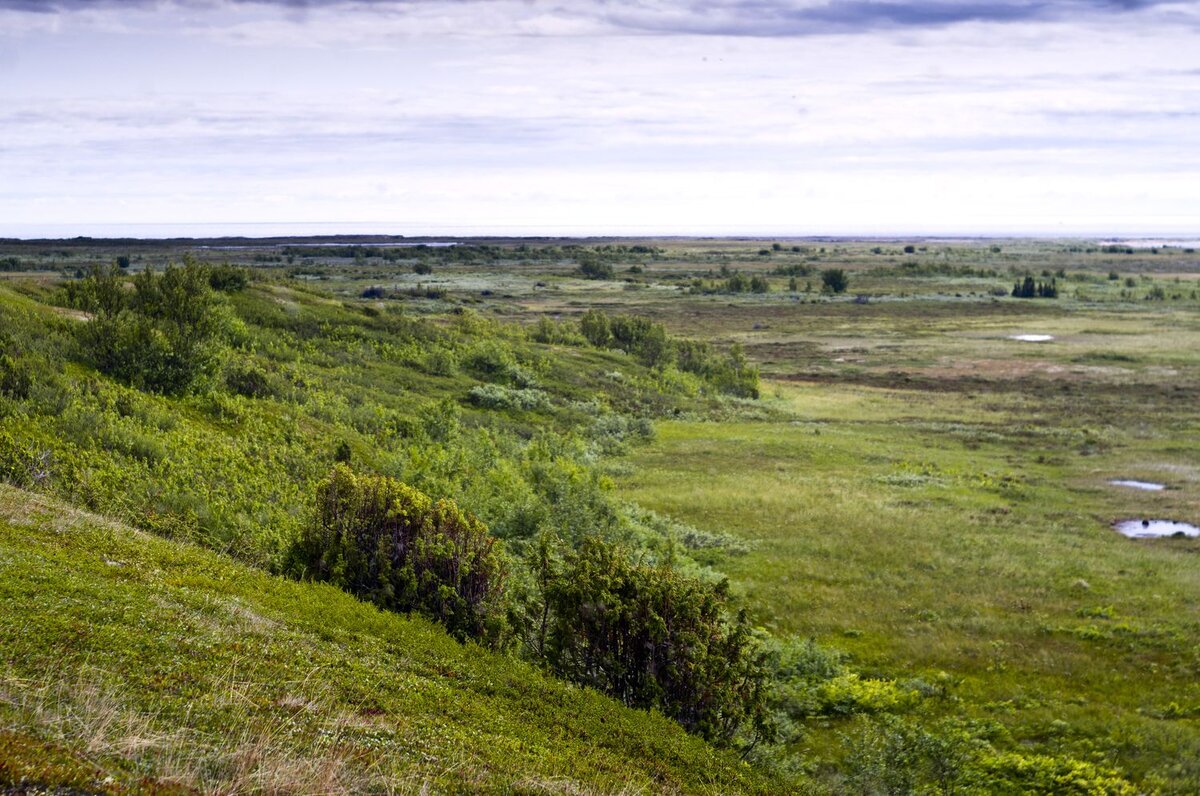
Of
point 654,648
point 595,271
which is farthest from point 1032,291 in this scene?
point 654,648

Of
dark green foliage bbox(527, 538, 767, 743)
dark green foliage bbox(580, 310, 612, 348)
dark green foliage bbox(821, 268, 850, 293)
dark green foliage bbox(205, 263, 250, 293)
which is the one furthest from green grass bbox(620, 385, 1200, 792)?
dark green foliage bbox(821, 268, 850, 293)

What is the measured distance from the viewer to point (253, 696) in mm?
8484

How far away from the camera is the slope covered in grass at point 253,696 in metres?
6.82

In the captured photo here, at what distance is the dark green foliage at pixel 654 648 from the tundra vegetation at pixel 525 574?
5 cm

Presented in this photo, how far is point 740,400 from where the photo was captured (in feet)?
178

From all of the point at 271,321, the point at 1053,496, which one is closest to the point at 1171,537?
the point at 1053,496

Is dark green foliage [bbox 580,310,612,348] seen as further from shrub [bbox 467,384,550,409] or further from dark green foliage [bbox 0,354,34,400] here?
dark green foliage [bbox 0,354,34,400]

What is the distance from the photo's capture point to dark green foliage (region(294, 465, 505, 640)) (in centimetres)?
1355

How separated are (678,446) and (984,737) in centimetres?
A: 2604

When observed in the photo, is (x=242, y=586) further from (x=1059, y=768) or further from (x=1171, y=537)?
(x=1171, y=537)

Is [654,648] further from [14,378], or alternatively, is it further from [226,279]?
[226,279]

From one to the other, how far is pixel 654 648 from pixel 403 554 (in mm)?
4092

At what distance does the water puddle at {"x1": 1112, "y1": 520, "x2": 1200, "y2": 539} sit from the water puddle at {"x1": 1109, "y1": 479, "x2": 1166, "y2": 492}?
16.4ft

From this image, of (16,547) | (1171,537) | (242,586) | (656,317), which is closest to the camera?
(16,547)
